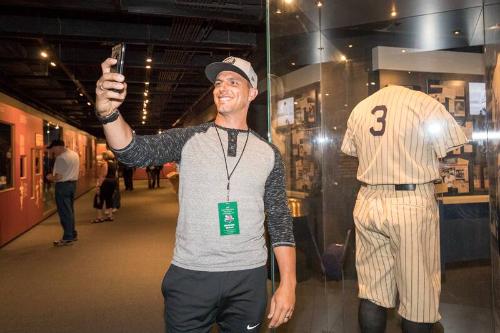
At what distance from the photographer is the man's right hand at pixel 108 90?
109 centimetres

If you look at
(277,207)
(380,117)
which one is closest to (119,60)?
(277,207)

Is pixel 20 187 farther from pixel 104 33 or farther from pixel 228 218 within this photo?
pixel 228 218

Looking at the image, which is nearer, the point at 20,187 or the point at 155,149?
the point at 155,149

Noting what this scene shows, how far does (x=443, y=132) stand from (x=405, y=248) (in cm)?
59

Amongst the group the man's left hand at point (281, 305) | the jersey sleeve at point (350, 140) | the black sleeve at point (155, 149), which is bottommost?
the man's left hand at point (281, 305)

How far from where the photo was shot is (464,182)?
307 cm

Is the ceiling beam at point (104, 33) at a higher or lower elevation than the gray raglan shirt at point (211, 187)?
higher

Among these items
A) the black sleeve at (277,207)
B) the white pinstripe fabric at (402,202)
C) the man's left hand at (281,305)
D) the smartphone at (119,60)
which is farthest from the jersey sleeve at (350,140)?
the smartphone at (119,60)

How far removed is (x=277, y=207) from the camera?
1471 mm

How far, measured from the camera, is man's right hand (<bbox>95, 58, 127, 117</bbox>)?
109 cm

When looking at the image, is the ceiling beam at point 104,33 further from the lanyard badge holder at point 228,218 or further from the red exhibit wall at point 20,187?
the lanyard badge holder at point 228,218

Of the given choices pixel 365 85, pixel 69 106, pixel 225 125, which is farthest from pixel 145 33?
pixel 69 106

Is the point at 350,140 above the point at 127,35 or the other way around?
the other way around

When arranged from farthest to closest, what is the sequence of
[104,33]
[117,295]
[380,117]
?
[104,33]
[117,295]
[380,117]
